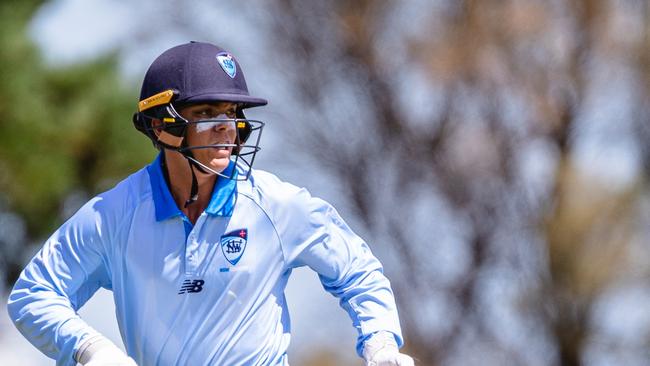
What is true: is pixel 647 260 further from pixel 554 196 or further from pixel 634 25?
pixel 634 25

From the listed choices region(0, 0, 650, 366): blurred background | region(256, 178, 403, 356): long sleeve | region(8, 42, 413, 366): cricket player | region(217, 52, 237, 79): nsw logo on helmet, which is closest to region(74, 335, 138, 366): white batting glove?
region(8, 42, 413, 366): cricket player

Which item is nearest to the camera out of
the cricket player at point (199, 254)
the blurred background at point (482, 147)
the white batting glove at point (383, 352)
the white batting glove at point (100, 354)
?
the white batting glove at point (100, 354)

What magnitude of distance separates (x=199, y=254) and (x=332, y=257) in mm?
428

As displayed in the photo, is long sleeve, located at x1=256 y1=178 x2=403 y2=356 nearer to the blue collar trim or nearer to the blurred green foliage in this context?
the blue collar trim

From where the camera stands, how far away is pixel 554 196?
14.4 metres

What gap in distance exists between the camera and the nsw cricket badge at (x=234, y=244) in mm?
5023

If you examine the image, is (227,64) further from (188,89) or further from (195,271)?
(195,271)

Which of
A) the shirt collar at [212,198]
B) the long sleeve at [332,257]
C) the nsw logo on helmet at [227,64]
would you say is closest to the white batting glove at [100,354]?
the shirt collar at [212,198]

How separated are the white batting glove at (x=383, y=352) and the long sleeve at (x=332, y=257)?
0.05 metres

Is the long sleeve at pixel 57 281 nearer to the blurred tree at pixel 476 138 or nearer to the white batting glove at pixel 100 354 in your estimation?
the white batting glove at pixel 100 354

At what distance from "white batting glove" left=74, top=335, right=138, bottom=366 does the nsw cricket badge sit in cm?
48

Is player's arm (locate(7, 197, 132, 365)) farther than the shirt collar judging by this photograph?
No

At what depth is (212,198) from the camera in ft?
16.6

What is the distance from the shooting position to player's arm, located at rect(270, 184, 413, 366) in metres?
5.01
